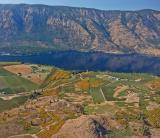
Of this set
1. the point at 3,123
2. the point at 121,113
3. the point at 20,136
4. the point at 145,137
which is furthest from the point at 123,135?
the point at 3,123

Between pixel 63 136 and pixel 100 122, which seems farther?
pixel 100 122

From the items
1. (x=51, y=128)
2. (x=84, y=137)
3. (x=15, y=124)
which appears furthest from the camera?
(x=15, y=124)

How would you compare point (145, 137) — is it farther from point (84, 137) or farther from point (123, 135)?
point (84, 137)

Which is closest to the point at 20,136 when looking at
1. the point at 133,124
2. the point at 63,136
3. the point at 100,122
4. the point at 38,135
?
the point at 38,135

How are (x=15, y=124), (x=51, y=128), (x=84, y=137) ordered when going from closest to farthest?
(x=84, y=137) → (x=51, y=128) → (x=15, y=124)

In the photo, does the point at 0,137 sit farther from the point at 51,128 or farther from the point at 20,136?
the point at 51,128

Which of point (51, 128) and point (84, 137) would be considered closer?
point (84, 137)
